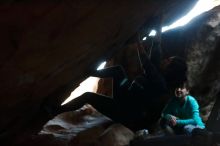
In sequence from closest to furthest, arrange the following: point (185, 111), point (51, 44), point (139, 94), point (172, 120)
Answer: point (51, 44), point (172, 120), point (185, 111), point (139, 94)

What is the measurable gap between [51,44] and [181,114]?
2.64 metres

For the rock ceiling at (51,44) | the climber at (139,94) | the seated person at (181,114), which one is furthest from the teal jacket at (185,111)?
the rock ceiling at (51,44)

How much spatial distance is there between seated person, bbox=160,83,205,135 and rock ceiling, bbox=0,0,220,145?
135 cm

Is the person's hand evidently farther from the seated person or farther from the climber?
the climber

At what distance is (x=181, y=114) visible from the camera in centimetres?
584

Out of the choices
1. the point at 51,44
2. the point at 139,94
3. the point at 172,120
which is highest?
the point at 51,44

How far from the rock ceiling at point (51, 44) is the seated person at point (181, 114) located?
4.42 ft

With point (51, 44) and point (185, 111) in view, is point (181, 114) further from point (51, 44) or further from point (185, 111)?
point (51, 44)

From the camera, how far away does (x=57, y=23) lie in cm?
395

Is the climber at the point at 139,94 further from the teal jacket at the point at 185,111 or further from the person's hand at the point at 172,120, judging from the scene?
the person's hand at the point at 172,120

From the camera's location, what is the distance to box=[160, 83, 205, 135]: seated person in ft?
18.2

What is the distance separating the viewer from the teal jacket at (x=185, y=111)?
5.55 m

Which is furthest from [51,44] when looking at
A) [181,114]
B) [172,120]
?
[181,114]

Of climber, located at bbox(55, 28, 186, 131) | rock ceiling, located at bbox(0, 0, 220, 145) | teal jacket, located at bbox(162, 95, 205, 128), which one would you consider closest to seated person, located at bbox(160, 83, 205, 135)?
teal jacket, located at bbox(162, 95, 205, 128)
